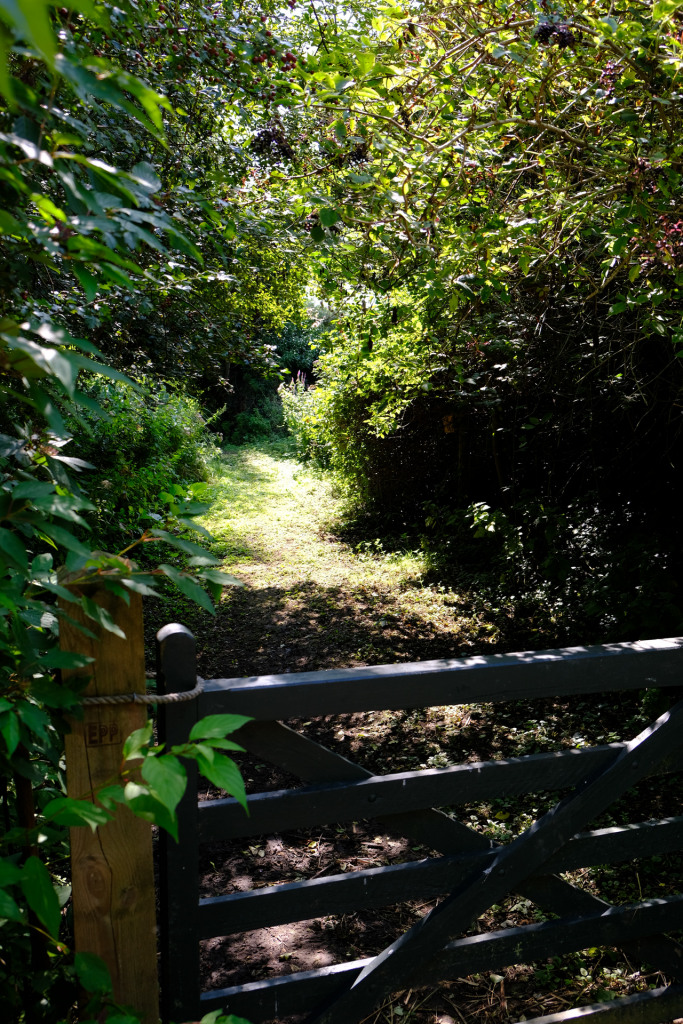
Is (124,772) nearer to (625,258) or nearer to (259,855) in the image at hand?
(259,855)

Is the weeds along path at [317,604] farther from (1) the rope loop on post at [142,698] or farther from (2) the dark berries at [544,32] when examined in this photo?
(2) the dark berries at [544,32]

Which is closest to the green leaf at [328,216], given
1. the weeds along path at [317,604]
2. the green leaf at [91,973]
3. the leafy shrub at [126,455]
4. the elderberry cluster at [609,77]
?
the elderberry cluster at [609,77]

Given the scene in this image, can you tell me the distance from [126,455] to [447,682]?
6.81 m

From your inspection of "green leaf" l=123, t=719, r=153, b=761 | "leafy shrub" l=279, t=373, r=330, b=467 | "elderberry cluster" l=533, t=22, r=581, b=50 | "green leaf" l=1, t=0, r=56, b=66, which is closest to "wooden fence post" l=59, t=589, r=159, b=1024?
"green leaf" l=123, t=719, r=153, b=761

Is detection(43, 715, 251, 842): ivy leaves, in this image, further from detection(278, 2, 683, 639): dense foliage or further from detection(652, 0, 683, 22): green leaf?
detection(652, 0, 683, 22): green leaf

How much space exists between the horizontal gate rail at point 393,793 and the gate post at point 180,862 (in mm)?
53

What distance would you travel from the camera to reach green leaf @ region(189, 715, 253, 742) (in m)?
1.15

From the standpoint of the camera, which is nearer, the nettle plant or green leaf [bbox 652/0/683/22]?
the nettle plant

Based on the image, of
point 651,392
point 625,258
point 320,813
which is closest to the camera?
point 320,813

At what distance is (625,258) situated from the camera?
3758 millimetres

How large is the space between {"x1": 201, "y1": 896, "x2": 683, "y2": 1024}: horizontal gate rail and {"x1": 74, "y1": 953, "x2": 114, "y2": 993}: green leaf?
1.60 feet

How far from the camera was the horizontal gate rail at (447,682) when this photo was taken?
148cm

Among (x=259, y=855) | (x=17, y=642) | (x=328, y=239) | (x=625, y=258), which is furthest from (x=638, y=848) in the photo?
(x=625, y=258)

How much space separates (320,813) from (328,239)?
208 cm
